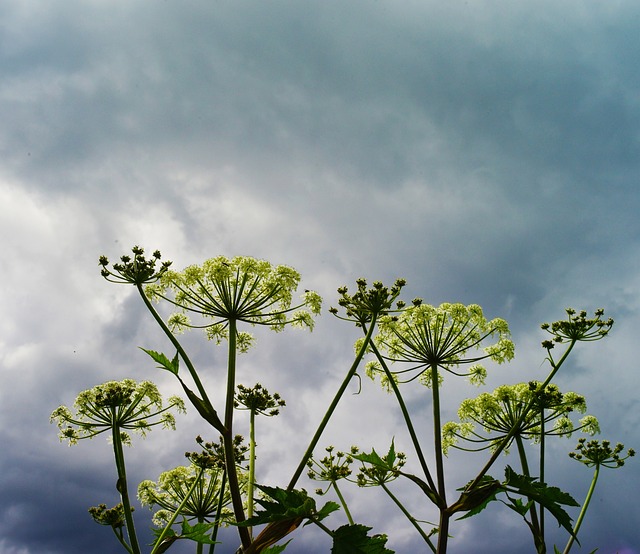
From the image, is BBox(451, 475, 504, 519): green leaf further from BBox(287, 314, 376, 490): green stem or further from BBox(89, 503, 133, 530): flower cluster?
BBox(89, 503, 133, 530): flower cluster

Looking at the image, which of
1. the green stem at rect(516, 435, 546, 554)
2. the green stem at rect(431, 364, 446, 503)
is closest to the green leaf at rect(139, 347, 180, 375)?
the green stem at rect(431, 364, 446, 503)

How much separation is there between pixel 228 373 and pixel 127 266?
220cm

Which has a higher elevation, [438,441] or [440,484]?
[438,441]

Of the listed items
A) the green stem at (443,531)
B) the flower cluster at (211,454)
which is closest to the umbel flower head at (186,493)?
the flower cluster at (211,454)

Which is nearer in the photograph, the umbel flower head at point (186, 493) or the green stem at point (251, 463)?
the green stem at point (251, 463)

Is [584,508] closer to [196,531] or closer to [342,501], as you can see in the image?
[342,501]

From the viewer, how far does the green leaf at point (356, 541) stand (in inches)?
187

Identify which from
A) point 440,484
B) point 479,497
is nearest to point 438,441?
point 440,484

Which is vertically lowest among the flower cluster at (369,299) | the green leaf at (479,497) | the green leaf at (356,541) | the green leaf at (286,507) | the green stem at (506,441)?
the green leaf at (356,541)

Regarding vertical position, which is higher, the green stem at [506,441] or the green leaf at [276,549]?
the green stem at [506,441]

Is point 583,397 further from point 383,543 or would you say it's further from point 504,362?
point 383,543

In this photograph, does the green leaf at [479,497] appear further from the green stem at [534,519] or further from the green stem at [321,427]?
the green stem at [321,427]

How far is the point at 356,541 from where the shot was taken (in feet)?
15.7

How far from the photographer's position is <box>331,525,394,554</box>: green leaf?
15.6 feet
